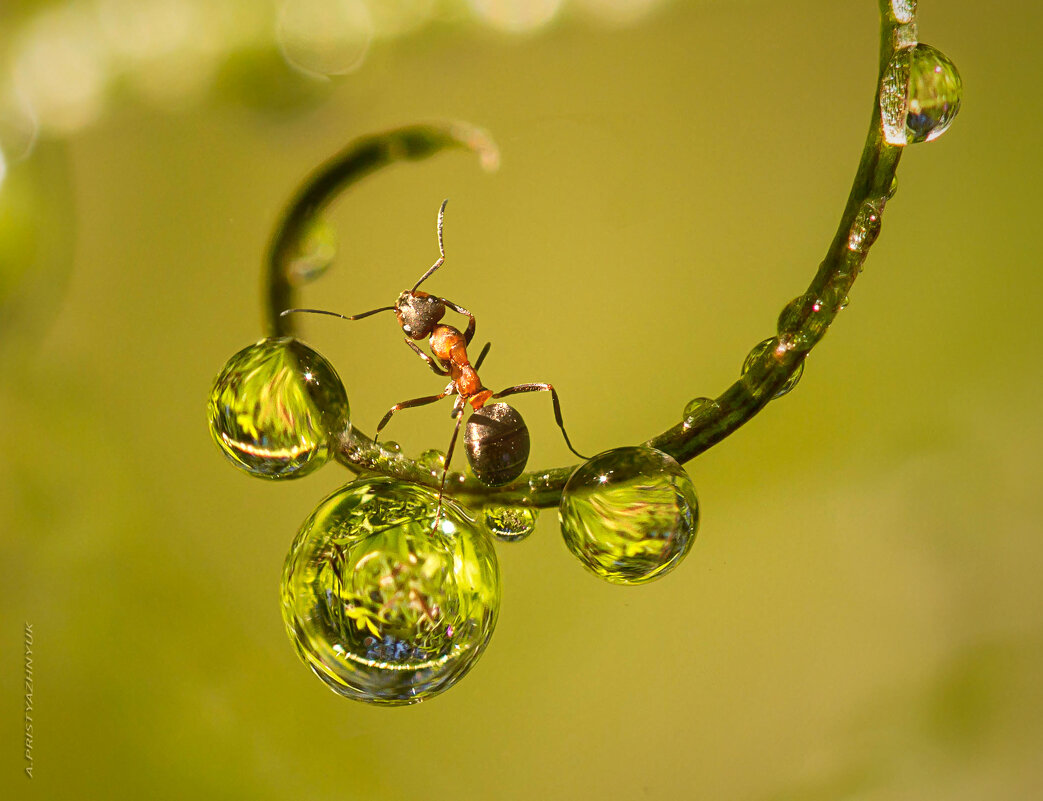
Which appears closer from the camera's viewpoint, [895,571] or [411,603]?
[411,603]

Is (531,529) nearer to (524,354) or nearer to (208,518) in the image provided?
(524,354)

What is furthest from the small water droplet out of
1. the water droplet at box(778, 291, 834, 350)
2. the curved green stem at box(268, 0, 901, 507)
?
the water droplet at box(778, 291, 834, 350)

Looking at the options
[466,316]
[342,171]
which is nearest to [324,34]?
[342,171]

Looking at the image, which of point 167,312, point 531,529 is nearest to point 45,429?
point 167,312

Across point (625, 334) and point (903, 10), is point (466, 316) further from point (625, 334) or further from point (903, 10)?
point (903, 10)

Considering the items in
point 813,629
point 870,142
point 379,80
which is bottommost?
point 813,629
